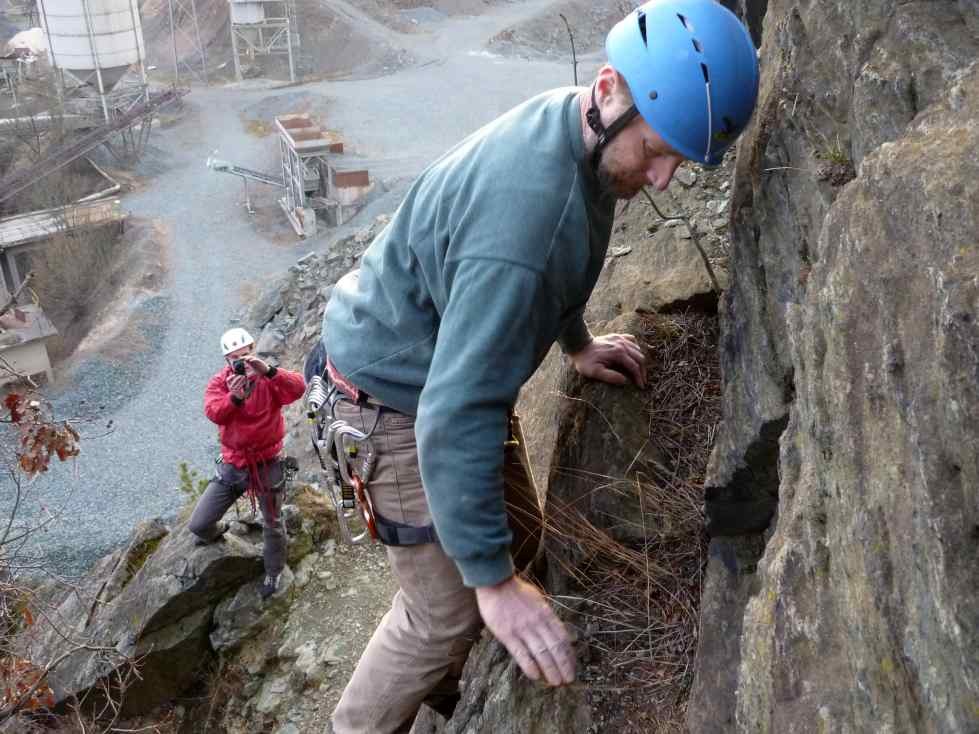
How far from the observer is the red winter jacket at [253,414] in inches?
250

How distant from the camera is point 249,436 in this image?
6.54 meters

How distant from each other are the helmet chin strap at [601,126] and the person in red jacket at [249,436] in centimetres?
408

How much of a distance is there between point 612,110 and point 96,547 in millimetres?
13527

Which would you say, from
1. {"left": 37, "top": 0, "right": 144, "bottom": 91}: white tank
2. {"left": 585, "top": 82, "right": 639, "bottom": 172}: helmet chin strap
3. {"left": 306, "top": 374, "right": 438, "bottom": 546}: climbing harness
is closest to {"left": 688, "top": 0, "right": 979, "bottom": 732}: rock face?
{"left": 585, "top": 82, "right": 639, "bottom": 172}: helmet chin strap

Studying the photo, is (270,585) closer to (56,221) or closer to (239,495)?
(239,495)

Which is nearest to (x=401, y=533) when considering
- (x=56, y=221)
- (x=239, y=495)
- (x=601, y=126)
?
(x=601, y=126)

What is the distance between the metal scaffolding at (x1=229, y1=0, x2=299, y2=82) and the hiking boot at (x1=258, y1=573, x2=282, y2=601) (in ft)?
112

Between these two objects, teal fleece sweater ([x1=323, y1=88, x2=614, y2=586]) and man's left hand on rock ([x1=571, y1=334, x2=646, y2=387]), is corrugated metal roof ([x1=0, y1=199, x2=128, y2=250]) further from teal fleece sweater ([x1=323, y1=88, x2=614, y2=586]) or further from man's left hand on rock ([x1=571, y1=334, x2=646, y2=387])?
teal fleece sweater ([x1=323, y1=88, x2=614, y2=586])

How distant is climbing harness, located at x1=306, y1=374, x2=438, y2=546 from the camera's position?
337cm

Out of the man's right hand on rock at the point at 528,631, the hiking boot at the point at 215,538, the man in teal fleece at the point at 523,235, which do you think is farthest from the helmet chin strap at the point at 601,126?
the hiking boot at the point at 215,538

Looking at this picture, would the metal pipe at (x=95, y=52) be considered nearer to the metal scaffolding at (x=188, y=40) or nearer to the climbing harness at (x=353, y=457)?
the metal scaffolding at (x=188, y=40)

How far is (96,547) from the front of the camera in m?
13.8

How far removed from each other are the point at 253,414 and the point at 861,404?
205 inches

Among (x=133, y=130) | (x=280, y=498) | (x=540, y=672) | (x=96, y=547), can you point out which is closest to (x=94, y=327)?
(x=96, y=547)
